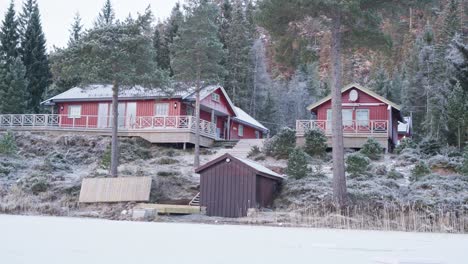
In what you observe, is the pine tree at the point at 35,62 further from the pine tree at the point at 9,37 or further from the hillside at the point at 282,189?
the hillside at the point at 282,189

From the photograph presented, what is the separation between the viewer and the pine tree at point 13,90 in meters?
32.2

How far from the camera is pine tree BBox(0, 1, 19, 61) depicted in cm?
4141

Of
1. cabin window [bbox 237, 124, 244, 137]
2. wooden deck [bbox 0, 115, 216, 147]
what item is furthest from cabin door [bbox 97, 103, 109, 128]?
cabin window [bbox 237, 124, 244, 137]

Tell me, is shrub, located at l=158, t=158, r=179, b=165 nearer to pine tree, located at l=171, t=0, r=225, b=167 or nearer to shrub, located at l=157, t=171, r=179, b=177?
pine tree, located at l=171, t=0, r=225, b=167

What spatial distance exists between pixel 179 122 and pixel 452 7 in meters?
25.7

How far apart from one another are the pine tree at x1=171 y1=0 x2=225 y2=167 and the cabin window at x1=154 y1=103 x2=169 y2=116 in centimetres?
463

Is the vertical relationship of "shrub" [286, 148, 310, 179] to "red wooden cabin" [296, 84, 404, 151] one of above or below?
below

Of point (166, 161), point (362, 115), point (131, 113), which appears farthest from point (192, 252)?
point (131, 113)

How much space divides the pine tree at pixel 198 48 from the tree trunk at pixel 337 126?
865cm

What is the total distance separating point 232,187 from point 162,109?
1384 cm

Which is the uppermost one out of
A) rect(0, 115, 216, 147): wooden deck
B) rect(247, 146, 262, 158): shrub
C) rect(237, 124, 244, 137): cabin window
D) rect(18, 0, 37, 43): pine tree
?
rect(18, 0, 37, 43): pine tree

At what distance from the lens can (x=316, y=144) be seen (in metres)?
23.6

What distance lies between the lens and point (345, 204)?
14.5m

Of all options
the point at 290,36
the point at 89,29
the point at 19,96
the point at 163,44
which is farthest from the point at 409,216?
the point at 163,44
